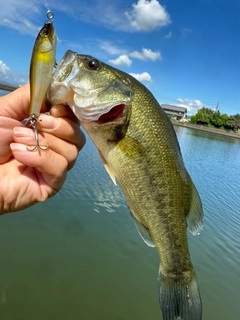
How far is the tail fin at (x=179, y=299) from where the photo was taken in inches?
93.5

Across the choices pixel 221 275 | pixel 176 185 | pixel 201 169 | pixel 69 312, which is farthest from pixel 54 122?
pixel 201 169

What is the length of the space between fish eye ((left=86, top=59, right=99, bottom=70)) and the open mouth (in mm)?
384

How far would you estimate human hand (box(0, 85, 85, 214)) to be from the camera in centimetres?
200

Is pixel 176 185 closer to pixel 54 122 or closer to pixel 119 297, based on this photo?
pixel 54 122

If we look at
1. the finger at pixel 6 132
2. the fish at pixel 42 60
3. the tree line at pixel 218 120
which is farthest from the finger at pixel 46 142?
the tree line at pixel 218 120

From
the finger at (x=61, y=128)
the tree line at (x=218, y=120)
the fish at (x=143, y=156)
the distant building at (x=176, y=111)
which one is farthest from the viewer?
the distant building at (x=176, y=111)

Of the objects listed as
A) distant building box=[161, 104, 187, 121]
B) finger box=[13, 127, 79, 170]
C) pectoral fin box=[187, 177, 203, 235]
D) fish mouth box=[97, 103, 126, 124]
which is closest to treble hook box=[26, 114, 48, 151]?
finger box=[13, 127, 79, 170]

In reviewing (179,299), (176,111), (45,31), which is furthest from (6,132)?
(176,111)

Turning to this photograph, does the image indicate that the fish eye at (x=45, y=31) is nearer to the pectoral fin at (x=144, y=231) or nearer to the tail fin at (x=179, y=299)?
the pectoral fin at (x=144, y=231)

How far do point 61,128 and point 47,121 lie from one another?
118mm

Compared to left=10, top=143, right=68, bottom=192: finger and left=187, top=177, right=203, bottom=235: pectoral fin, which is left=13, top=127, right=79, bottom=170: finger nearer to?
left=10, top=143, right=68, bottom=192: finger

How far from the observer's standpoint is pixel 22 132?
6.43 ft

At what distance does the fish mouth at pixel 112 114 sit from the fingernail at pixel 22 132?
533 millimetres

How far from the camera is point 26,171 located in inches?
91.0
